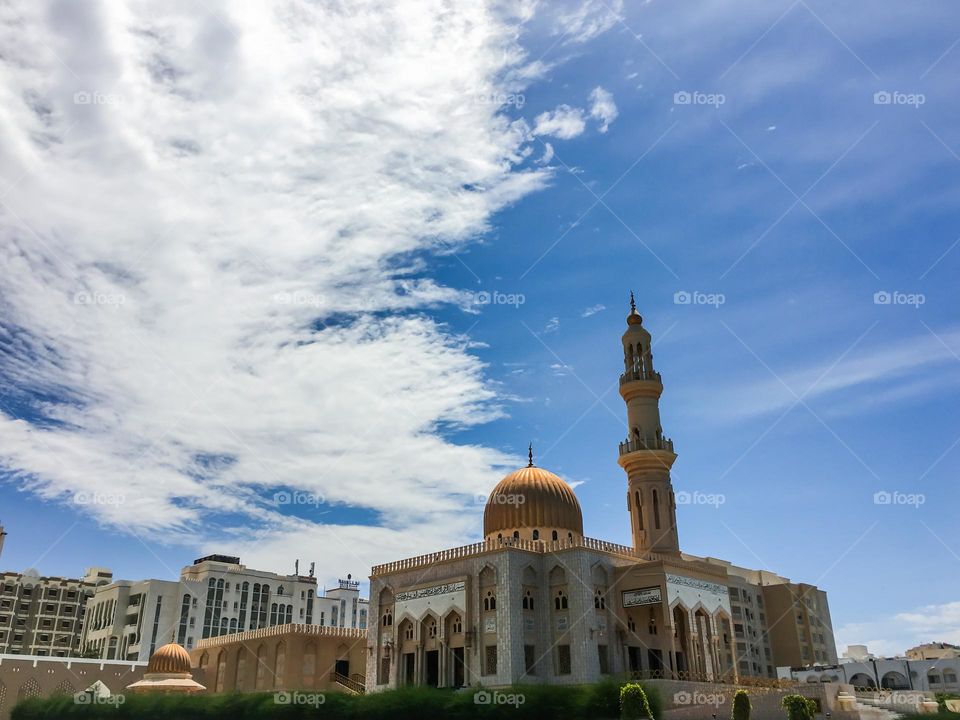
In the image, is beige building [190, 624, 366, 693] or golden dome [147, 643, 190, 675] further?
beige building [190, 624, 366, 693]

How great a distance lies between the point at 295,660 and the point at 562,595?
20401mm

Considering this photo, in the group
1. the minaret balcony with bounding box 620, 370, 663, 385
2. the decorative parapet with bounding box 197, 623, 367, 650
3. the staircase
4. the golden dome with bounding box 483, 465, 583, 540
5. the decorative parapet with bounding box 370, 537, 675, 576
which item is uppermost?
the minaret balcony with bounding box 620, 370, 663, 385

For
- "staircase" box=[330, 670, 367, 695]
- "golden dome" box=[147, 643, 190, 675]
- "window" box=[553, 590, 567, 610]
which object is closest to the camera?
"window" box=[553, 590, 567, 610]

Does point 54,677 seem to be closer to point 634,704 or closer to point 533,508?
point 533,508

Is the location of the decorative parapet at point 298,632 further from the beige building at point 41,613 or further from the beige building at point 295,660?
the beige building at point 41,613

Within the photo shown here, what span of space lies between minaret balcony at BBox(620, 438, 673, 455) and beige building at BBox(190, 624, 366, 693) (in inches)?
848

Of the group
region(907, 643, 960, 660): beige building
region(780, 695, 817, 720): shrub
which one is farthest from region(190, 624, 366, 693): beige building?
region(907, 643, 960, 660): beige building

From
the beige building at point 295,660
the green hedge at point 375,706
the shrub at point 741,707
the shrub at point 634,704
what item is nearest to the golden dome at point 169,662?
the green hedge at point 375,706

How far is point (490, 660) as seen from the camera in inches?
1532

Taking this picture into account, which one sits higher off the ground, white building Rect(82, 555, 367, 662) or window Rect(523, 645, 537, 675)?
white building Rect(82, 555, 367, 662)

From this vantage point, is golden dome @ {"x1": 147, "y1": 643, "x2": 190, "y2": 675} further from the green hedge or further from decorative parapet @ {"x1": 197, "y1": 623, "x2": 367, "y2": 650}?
decorative parapet @ {"x1": 197, "y1": 623, "x2": 367, "y2": 650}

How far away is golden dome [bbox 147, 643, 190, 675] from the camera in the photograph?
48.8m

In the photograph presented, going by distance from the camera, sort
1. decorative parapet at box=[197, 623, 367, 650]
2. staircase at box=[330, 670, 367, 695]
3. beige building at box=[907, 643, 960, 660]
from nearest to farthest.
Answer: staircase at box=[330, 670, 367, 695], decorative parapet at box=[197, 623, 367, 650], beige building at box=[907, 643, 960, 660]

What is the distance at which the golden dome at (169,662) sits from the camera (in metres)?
48.8
